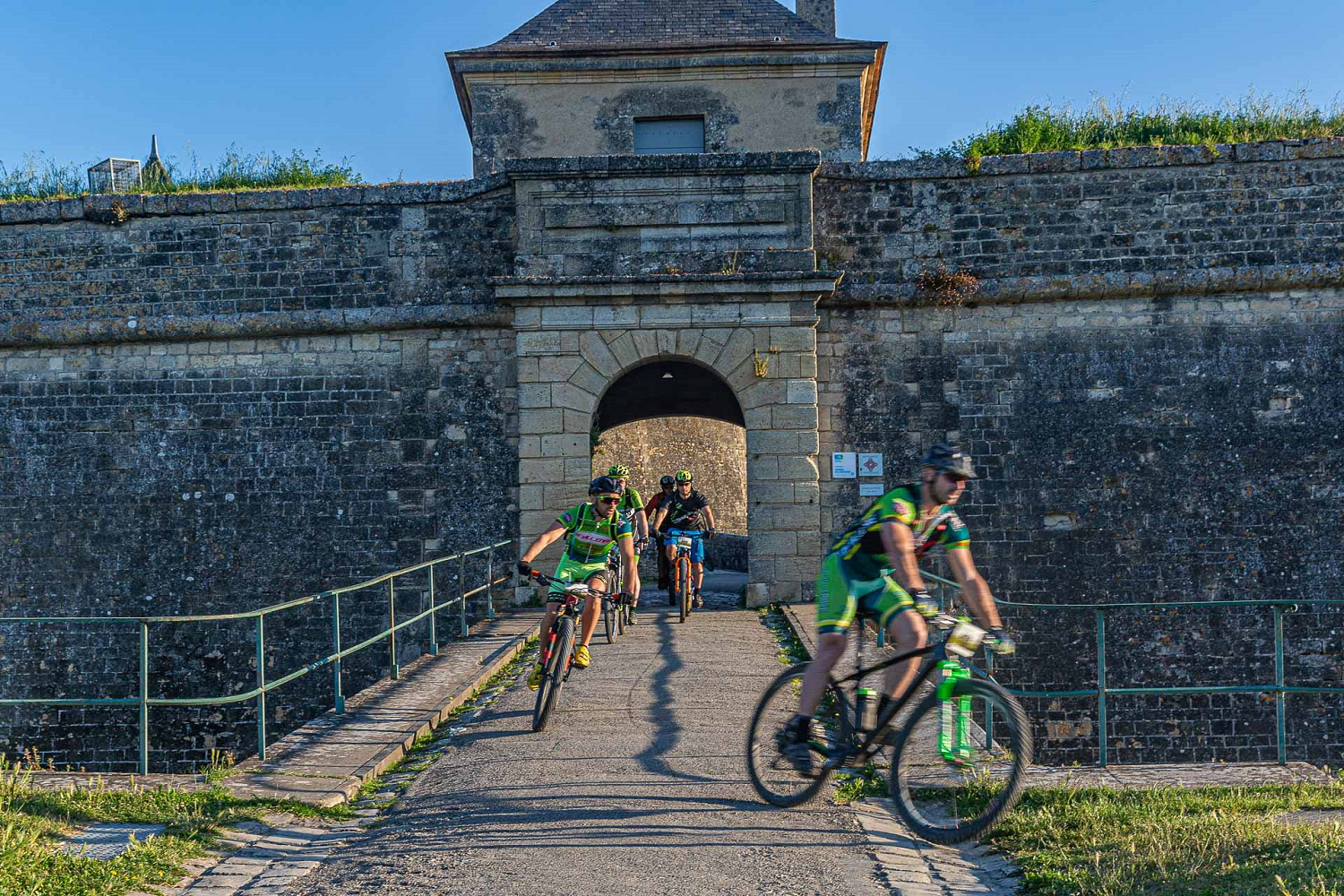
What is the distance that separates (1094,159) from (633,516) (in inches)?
286

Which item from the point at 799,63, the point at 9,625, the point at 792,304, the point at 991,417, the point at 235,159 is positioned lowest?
the point at 9,625

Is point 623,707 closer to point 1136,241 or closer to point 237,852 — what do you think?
point 237,852

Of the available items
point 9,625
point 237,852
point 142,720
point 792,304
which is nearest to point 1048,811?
point 237,852

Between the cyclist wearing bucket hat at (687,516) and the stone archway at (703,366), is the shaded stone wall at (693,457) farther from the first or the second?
the cyclist wearing bucket hat at (687,516)

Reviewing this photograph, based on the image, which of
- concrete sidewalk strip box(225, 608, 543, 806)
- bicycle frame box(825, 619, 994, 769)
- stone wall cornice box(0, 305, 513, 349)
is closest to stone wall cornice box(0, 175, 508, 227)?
stone wall cornice box(0, 305, 513, 349)

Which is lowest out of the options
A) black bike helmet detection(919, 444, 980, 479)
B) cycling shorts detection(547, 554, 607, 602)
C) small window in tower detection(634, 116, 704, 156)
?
cycling shorts detection(547, 554, 607, 602)

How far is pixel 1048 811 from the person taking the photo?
524cm

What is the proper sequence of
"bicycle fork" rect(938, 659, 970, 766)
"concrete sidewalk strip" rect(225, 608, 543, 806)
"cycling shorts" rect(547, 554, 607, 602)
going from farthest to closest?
"cycling shorts" rect(547, 554, 607, 602), "concrete sidewalk strip" rect(225, 608, 543, 806), "bicycle fork" rect(938, 659, 970, 766)

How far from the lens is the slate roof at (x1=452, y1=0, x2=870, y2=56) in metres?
17.6

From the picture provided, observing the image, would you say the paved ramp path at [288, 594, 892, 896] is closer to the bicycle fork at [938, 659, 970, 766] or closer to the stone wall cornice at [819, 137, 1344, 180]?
the bicycle fork at [938, 659, 970, 766]

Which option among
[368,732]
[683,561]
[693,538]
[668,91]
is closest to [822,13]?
[668,91]

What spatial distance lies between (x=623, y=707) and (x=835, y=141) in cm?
1229

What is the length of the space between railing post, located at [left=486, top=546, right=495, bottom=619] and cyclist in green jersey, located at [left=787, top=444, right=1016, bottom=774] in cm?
760

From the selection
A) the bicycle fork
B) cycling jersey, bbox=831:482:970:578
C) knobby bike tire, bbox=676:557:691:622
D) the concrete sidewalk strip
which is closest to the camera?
the bicycle fork
